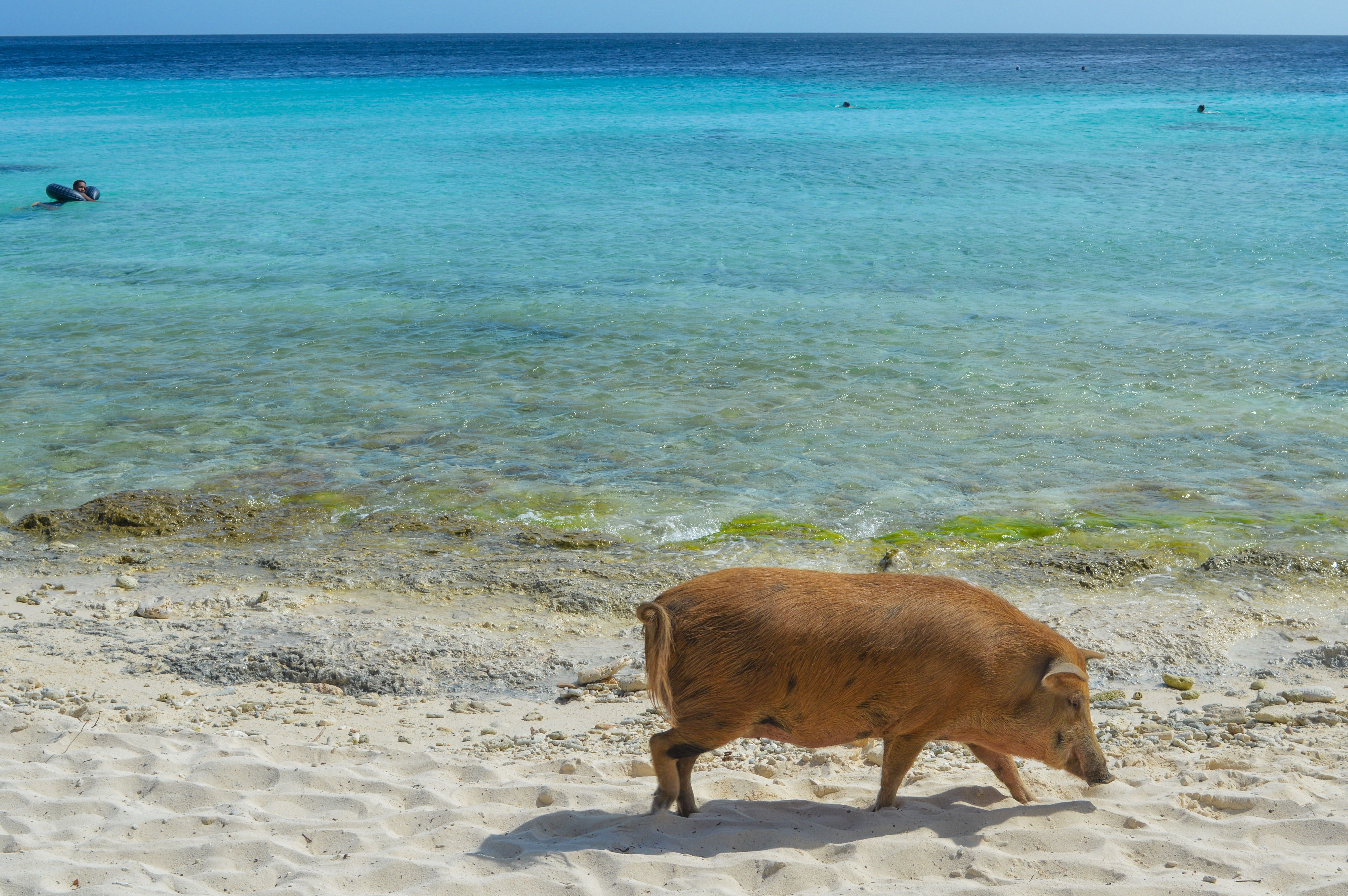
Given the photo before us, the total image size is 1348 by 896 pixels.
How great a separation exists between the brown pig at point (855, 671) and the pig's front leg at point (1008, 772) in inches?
6.2

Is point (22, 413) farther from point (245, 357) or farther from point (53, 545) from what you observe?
point (53, 545)

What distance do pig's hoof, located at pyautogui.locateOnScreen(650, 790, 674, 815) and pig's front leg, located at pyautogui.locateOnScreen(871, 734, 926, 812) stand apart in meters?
0.81

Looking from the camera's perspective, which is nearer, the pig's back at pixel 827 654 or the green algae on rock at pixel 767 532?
the pig's back at pixel 827 654

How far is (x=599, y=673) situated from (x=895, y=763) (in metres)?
2.12

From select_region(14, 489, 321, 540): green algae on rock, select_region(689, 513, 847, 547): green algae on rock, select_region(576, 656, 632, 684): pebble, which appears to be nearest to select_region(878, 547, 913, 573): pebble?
select_region(689, 513, 847, 547): green algae on rock

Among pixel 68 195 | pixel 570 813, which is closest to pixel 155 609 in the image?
pixel 570 813

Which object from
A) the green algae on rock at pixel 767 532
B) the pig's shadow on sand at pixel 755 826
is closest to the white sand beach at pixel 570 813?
the pig's shadow on sand at pixel 755 826

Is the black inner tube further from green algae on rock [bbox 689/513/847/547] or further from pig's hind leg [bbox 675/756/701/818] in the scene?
pig's hind leg [bbox 675/756/701/818]

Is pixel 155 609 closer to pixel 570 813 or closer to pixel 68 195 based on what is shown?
pixel 570 813

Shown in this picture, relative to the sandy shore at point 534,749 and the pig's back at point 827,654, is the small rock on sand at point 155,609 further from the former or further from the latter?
the pig's back at point 827,654

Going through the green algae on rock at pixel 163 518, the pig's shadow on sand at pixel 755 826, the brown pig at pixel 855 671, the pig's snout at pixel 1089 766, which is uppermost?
the brown pig at pixel 855 671

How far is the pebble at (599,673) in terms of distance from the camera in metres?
5.95

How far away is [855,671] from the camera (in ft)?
13.2

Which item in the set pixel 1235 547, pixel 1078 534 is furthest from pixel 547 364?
pixel 1235 547
